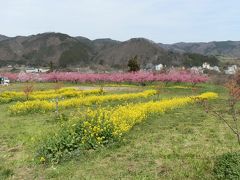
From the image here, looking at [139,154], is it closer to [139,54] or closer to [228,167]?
[228,167]

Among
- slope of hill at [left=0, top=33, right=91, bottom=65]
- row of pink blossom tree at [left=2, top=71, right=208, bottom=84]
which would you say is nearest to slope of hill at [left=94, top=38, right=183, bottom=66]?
slope of hill at [left=0, top=33, right=91, bottom=65]

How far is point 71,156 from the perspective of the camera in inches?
397

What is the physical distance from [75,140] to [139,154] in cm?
176

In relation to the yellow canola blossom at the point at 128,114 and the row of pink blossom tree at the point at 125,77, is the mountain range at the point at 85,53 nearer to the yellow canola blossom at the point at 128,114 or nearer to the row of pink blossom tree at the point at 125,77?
the row of pink blossom tree at the point at 125,77

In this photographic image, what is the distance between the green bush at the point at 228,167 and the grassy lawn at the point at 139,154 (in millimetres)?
184

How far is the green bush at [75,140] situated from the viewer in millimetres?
10180

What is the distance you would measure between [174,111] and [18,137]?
8.55 metres

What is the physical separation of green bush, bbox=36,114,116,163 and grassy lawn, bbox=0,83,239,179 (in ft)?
0.89

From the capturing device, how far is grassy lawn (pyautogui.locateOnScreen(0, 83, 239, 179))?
29.1 ft

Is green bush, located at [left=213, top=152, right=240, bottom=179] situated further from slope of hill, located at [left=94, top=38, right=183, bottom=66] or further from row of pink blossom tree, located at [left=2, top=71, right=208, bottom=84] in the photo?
slope of hill, located at [left=94, top=38, right=183, bottom=66]

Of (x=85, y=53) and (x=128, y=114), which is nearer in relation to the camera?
(x=128, y=114)

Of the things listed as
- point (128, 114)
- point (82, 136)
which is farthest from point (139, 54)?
point (82, 136)

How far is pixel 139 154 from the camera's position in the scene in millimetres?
10180

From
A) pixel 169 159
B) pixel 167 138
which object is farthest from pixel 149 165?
pixel 167 138
